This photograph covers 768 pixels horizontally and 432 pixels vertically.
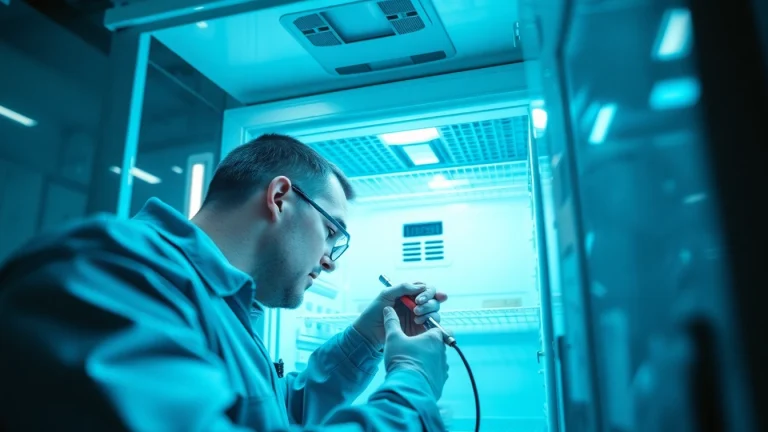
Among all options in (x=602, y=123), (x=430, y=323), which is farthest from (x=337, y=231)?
(x=602, y=123)

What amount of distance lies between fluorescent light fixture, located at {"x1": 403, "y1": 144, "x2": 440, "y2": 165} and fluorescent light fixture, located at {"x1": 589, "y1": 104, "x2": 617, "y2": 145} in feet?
4.08

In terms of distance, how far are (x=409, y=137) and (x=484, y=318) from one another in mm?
614

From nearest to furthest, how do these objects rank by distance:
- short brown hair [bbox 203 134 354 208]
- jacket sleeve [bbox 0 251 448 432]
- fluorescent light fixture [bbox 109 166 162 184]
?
jacket sleeve [bbox 0 251 448 432], short brown hair [bbox 203 134 354 208], fluorescent light fixture [bbox 109 166 162 184]

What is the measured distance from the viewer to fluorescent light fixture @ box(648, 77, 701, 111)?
0.24m

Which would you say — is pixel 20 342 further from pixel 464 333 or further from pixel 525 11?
pixel 464 333

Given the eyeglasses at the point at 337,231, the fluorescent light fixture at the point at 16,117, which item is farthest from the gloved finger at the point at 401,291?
the fluorescent light fixture at the point at 16,117

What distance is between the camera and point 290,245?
118cm

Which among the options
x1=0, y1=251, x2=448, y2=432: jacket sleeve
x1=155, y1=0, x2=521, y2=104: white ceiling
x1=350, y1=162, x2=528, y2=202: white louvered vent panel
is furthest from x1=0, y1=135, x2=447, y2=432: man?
x1=350, y1=162, x2=528, y2=202: white louvered vent panel

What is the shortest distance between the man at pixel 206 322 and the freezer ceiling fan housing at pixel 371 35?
25 cm

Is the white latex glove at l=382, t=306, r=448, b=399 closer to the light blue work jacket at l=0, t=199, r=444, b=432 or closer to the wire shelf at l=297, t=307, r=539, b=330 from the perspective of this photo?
the light blue work jacket at l=0, t=199, r=444, b=432

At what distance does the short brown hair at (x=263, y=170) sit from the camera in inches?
45.6

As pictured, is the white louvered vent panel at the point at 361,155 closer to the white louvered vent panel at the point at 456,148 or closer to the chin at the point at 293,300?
the white louvered vent panel at the point at 456,148

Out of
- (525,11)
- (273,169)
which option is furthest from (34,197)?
(525,11)

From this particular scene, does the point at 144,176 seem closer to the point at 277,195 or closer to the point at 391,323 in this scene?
the point at 277,195
